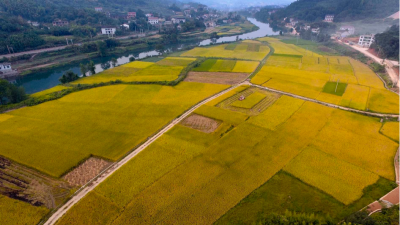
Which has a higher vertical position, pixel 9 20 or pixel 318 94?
pixel 9 20

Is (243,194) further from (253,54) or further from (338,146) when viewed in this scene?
(253,54)

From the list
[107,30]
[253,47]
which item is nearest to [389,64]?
[253,47]

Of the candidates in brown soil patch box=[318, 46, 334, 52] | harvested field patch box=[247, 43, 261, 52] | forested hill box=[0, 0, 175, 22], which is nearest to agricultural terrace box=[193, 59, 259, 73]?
harvested field patch box=[247, 43, 261, 52]

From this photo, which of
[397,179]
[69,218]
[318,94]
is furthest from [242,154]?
[318,94]

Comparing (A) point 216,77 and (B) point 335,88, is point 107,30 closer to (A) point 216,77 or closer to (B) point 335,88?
(A) point 216,77

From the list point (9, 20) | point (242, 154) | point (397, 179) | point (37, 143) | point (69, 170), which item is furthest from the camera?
point (9, 20)

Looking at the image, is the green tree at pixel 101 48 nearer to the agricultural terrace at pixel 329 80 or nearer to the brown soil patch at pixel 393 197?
the agricultural terrace at pixel 329 80

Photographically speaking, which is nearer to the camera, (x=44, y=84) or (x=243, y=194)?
(x=243, y=194)
